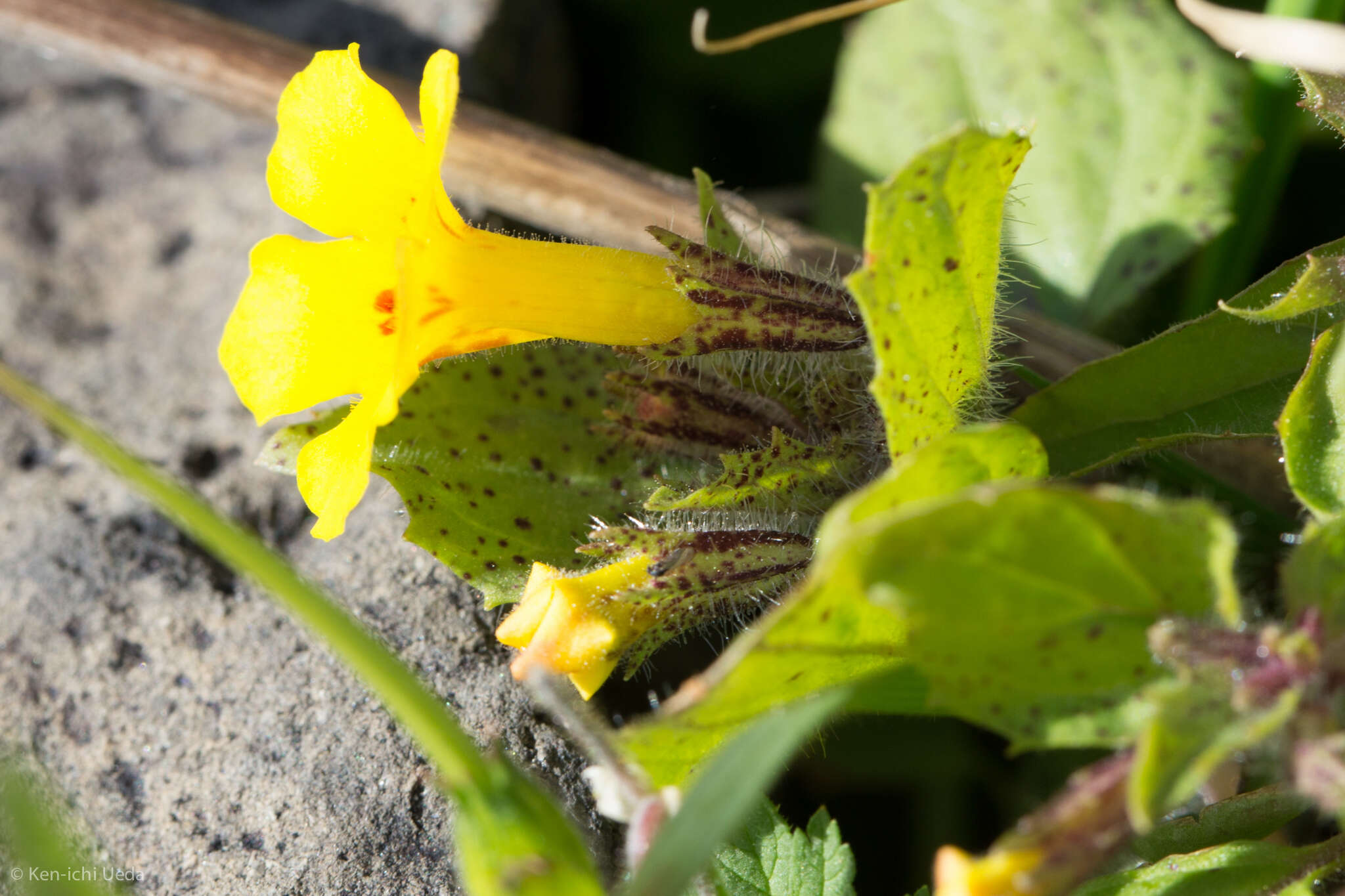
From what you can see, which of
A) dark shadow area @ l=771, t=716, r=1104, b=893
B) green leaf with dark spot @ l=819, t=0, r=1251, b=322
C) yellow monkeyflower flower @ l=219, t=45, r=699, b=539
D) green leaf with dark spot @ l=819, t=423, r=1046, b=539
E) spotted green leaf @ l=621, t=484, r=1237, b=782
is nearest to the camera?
spotted green leaf @ l=621, t=484, r=1237, b=782

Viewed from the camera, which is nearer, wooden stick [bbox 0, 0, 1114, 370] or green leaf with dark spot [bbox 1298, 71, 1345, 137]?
green leaf with dark spot [bbox 1298, 71, 1345, 137]

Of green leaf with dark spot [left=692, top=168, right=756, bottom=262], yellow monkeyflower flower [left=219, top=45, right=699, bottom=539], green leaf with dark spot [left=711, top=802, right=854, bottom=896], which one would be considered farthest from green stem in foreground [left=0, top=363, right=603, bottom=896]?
green leaf with dark spot [left=692, top=168, right=756, bottom=262]

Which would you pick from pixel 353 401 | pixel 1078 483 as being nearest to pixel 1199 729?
pixel 1078 483

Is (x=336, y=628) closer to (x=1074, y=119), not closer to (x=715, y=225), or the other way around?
(x=715, y=225)

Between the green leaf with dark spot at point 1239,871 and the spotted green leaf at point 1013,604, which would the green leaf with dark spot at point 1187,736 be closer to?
the spotted green leaf at point 1013,604

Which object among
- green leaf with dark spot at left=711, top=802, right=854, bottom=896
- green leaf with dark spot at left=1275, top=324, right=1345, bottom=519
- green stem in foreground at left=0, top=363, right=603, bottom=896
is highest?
green leaf with dark spot at left=1275, top=324, right=1345, bottom=519

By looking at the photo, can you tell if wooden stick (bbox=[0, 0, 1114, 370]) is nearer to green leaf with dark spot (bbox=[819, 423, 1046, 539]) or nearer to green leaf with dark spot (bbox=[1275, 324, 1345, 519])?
green leaf with dark spot (bbox=[1275, 324, 1345, 519])

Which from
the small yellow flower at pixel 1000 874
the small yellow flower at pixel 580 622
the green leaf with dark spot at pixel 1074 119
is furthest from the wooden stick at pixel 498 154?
the small yellow flower at pixel 1000 874
